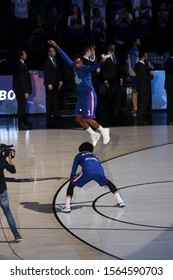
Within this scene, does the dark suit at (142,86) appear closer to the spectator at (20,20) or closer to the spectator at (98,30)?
the spectator at (98,30)

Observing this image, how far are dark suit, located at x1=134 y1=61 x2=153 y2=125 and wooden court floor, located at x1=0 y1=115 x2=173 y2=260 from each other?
1.31 m

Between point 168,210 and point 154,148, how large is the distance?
5.07 m

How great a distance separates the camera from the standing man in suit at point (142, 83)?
20156 millimetres

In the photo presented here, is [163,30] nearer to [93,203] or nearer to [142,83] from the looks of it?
[142,83]

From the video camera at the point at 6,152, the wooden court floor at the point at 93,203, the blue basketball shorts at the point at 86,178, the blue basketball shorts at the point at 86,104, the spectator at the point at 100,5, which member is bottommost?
the wooden court floor at the point at 93,203

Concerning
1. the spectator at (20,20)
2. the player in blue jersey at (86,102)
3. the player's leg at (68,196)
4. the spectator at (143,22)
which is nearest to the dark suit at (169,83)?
the player in blue jersey at (86,102)

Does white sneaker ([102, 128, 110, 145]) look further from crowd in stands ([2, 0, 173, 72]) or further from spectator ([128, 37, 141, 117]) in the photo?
crowd in stands ([2, 0, 173, 72])

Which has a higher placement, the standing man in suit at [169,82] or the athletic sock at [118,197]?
the standing man in suit at [169,82]

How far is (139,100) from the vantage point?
20.5m

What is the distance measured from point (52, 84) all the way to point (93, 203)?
8.84 metres

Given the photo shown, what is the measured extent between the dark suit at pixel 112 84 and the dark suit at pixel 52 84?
1.29 metres

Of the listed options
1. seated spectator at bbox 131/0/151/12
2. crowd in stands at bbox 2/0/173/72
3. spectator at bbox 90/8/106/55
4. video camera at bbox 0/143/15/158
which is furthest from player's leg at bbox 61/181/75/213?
seated spectator at bbox 131/0/151/12
